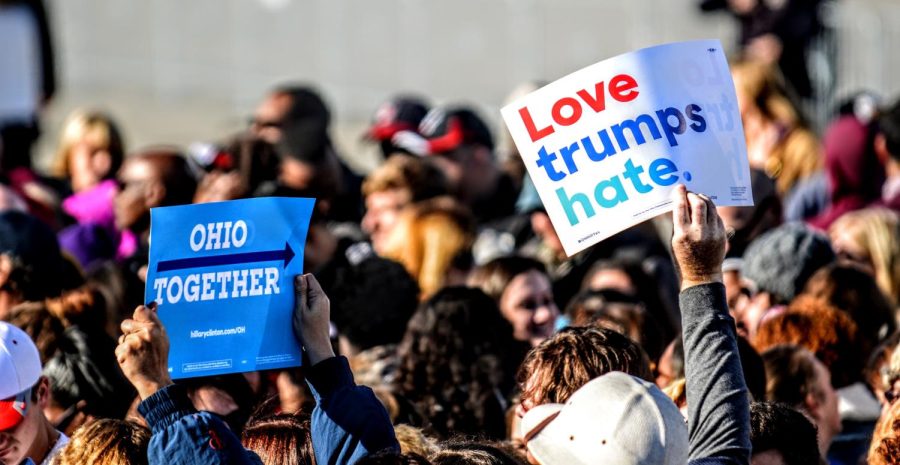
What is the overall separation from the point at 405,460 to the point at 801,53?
9539 millimetres

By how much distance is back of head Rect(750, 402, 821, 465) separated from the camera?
414 centimetres

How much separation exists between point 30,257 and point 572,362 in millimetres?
2831

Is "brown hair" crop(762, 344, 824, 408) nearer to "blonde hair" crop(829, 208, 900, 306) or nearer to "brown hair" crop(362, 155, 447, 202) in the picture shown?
"blonde hair" crop(829, 208, 900, 306)

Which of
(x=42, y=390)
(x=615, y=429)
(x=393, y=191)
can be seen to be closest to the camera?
(x=615, y=429)

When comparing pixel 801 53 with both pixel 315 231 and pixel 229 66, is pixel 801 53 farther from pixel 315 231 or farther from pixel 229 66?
pixel 229 66

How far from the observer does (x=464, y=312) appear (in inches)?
227

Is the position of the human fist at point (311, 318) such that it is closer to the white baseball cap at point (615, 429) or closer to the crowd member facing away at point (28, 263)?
the white baseball cap at point (615, 429)

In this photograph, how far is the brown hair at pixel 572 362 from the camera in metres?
4.06

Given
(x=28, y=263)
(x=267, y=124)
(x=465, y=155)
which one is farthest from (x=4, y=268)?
(x=465, y=155)

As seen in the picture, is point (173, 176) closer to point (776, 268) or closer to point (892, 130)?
point (776, 268)

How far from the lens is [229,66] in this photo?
61.3 feet

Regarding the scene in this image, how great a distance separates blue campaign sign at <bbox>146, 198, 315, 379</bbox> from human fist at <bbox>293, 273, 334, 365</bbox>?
0.02 meters

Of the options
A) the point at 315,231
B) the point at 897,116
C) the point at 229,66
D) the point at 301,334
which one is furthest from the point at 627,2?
the point at 301,334

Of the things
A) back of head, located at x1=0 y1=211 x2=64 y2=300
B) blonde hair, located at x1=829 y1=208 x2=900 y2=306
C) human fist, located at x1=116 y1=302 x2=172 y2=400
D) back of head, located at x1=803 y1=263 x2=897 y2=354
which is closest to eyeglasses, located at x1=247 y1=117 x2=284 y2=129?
back of head, located at x1=0 y1=211 x2=64 y2=300
